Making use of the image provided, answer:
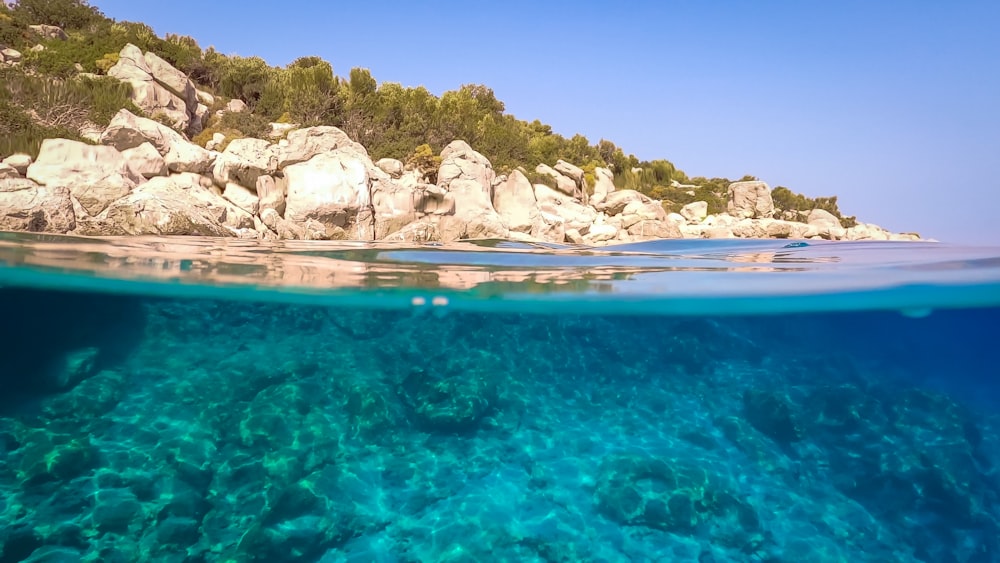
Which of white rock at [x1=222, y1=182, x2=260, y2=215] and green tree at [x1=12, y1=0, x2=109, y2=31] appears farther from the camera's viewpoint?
green tree at [x1=12, y1=0, x2=109, y2=31]

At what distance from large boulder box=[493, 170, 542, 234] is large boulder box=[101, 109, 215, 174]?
10.6 m

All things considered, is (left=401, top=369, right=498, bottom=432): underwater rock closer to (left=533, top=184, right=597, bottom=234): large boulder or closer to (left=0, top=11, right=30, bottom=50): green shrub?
(left=533, top=184, right=597, bottom=234): large boulder

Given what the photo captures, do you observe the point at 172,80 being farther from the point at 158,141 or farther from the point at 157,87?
the point at 158,141

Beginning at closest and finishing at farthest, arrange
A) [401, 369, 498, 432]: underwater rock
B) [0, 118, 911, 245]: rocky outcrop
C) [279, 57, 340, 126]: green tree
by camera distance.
Answer: [401, 369, 498, 432]: underwater rock → [0, 118, 911, 245]: rocky outcrop → [279, 57, 340, 126]: green tree

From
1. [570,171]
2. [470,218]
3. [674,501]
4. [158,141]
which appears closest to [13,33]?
[158,141]

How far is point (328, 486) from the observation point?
7930 mm

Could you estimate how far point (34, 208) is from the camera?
38.5ft

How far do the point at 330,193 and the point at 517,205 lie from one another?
7759mm

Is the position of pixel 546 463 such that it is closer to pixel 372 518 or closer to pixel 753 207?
pixel 372 518

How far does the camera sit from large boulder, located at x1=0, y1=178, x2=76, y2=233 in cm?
1146

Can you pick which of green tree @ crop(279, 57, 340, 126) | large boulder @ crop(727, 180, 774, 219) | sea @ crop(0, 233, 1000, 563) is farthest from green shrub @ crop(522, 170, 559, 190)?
sea @ crop(0, 233, 1000, 563)

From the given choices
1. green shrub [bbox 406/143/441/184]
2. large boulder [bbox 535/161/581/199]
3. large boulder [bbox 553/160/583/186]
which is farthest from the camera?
large boulder [bbox 553/160/583/186]

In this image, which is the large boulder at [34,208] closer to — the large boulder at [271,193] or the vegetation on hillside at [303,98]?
the large boulder at [271,193]

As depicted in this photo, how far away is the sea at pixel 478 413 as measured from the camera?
24.3ft
